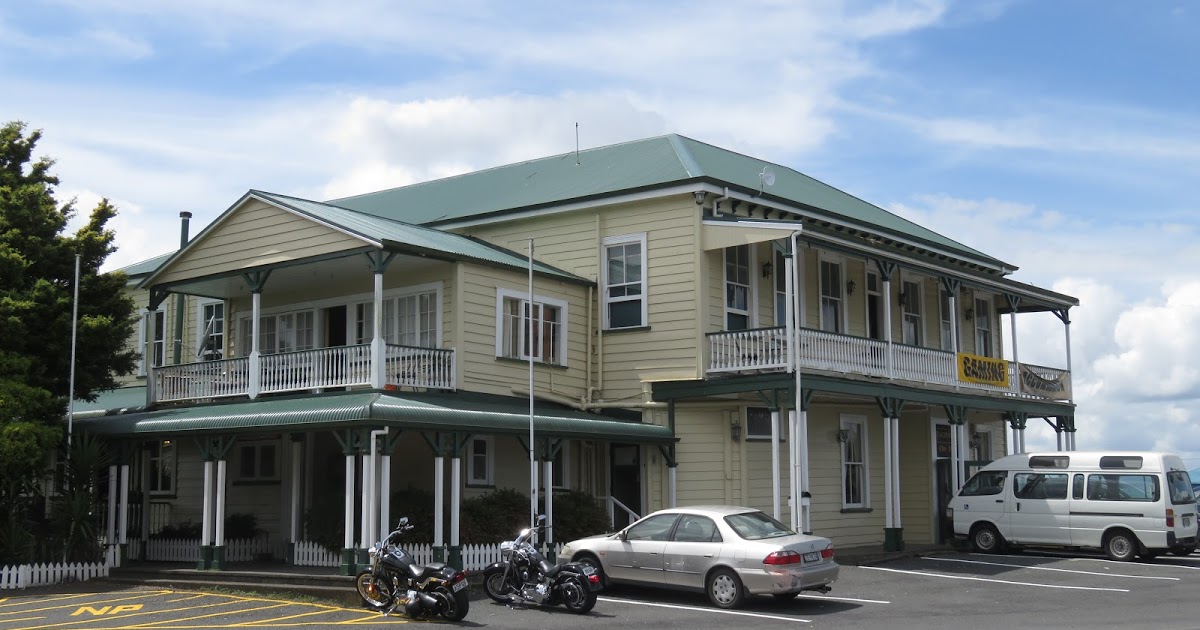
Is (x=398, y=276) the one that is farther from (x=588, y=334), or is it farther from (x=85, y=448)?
(x=85, y=448)

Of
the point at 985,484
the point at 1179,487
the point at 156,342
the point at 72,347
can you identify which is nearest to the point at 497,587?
the point at 72,347

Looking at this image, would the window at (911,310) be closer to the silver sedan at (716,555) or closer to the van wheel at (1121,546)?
the van wheel at (1121,546)

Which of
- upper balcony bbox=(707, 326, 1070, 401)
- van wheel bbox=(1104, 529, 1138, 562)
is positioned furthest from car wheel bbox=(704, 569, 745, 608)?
van wheel bbox=(1104, 529, 1138, 562)

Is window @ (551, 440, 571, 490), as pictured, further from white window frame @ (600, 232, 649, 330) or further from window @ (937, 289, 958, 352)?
window @ (937, 289, 958, 352)

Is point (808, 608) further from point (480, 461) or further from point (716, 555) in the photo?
point (480, 461)

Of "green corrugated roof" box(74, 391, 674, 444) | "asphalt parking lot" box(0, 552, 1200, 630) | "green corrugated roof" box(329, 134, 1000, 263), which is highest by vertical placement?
"green corrugated roof" box(329, 134, 1000, 263)

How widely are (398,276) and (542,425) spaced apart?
16.0 feet

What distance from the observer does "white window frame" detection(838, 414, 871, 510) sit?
26.5 meters

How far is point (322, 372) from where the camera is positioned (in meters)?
21.3

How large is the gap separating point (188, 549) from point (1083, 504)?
16903 mm

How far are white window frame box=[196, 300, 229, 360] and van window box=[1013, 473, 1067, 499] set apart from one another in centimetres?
1714

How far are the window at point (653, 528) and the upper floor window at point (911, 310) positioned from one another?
13028 millimetres

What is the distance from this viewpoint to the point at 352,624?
15453mm

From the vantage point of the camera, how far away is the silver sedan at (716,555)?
53.7 ft
